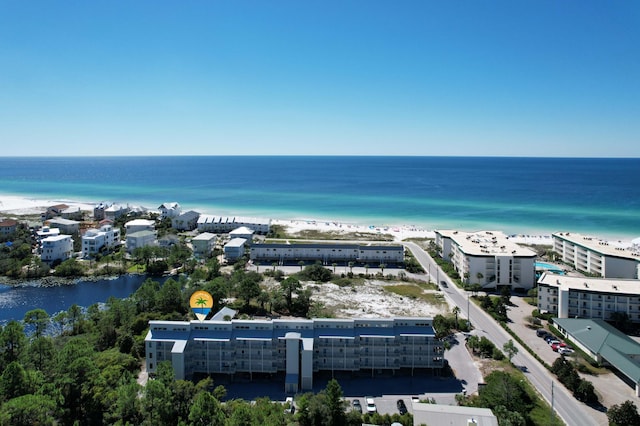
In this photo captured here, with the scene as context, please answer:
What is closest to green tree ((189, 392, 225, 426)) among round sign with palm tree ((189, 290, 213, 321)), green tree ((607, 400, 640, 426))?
round sign with palm tree ((189, 290, 213, 321))

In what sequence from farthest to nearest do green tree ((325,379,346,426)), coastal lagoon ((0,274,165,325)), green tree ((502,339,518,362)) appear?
coastal lagoon ((0,274,165,325)) → green tree ((502,339,518,362)) → green tree ((325,379,346,426))

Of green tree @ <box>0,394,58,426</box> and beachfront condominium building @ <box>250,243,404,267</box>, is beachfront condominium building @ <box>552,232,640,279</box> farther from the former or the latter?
green tree @ <box>0,394,58,426</box>

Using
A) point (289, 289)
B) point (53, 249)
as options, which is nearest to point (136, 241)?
point (53, 249)

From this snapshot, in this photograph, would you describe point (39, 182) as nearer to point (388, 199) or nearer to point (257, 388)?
point (388, 199)

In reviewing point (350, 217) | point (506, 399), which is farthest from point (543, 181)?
point (506, 399)

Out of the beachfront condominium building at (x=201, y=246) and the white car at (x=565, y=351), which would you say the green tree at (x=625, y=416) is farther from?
the beachfront condominium building at (x=201, y=246)

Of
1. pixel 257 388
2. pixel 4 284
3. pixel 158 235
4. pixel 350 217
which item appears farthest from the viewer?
pixel 350 217
